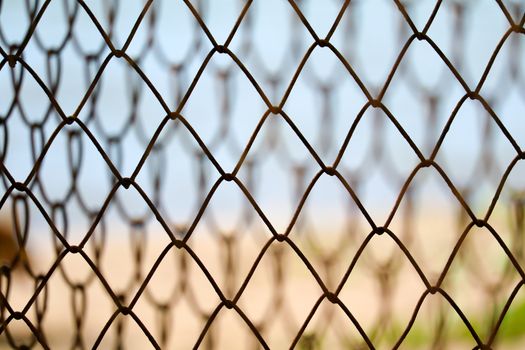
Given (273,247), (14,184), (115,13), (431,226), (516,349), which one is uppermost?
(431,226)

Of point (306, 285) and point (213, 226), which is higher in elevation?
point (306, 285)

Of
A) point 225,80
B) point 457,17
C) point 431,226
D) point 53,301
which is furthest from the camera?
point 431,226

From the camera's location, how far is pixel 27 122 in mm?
890

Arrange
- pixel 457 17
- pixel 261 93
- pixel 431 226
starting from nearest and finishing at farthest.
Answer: pixel 261 93 → pixel 457 17 → pixel 431 226

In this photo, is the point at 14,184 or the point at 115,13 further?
the point at 115,13

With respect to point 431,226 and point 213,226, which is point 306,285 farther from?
point 213,226

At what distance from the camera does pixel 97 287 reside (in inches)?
80.0

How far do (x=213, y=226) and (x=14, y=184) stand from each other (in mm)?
332

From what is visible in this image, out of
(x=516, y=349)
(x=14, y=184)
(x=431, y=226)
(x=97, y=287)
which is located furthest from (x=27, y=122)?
(x=431, y=226)

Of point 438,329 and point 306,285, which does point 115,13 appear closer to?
point 438,329

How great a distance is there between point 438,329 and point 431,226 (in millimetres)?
1303

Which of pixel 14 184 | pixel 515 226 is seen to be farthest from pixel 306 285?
pixel 14 184

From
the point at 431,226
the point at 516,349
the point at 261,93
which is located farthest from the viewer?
the point at 431,226

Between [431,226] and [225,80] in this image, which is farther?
[431,226]
